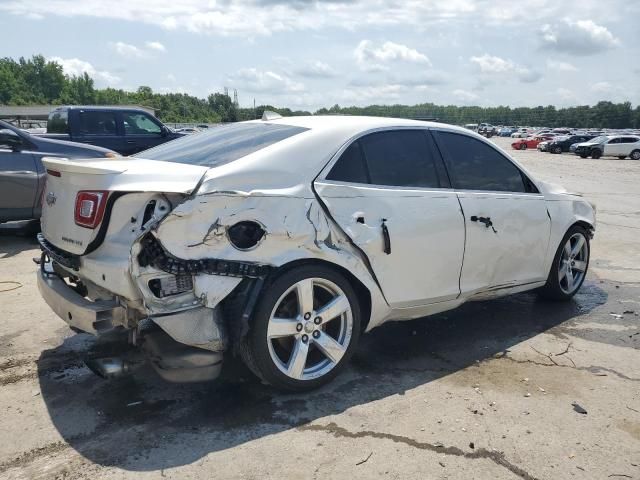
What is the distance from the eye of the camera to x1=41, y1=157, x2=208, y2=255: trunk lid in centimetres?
319

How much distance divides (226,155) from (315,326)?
121cm

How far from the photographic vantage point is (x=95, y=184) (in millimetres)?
3271

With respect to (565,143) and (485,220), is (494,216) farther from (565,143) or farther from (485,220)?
(565,143)

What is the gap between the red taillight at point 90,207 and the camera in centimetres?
322

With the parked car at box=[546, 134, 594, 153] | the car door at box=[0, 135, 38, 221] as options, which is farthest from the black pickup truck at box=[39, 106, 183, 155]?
the parked car at box=[546, 134, 594, 153]

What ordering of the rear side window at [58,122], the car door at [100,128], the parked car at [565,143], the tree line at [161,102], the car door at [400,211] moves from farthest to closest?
the tree line at [161,102], the parked car at [565,143], the car door at [100,128], the rear side window at [58,122], the car door at [400,211]

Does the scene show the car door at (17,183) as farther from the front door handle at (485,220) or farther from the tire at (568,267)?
the tire at (568,267)

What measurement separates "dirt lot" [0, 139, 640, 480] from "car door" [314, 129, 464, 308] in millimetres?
625

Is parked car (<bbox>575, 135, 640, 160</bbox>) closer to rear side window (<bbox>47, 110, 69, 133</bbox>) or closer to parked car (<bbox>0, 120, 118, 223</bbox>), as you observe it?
rear side window (<bbox>47, 110, 69, 133</bbox>)

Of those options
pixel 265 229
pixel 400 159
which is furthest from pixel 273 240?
pixel 400 159

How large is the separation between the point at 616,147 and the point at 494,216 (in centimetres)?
3780

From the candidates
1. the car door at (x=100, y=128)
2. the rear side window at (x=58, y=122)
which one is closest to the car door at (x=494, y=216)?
the car door at (x=100, y=128)

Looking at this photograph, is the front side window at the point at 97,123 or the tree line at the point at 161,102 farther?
the tree line at the point at 161,102

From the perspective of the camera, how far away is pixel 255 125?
14.0ft
